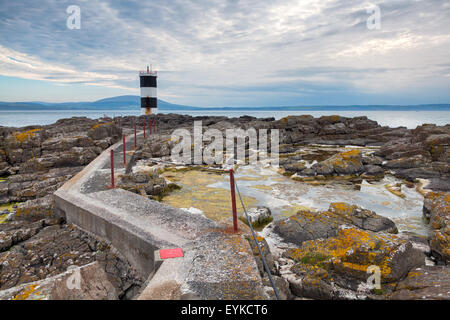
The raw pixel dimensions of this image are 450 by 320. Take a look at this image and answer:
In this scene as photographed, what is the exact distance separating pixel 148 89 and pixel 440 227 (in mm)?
36033

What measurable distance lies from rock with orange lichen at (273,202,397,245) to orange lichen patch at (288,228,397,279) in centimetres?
109

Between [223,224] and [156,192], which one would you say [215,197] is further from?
[223,224]

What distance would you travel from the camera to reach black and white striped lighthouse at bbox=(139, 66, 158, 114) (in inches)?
1419

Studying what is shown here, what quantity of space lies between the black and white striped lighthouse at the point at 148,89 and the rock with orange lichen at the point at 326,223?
3403 centimetres

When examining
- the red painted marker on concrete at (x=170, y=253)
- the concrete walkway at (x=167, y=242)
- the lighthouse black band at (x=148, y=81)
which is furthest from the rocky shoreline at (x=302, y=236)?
the lighthouse black band at (x=148, y=81)

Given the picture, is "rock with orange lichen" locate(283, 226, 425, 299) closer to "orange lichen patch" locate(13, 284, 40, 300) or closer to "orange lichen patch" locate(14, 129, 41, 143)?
"orange lichen patch" locate(13, 284, 40, 300)

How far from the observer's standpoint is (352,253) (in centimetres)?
381

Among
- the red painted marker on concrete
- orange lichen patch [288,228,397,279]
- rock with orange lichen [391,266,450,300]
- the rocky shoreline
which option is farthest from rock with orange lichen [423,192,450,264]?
the red painted marker on concrete

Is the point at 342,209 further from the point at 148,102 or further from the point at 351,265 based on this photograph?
the point at 148,102

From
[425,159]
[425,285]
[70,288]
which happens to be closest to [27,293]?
[70,288]

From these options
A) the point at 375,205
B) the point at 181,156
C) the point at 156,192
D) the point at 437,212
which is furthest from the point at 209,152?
the point at 437,212

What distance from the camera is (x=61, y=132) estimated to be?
16141 mm

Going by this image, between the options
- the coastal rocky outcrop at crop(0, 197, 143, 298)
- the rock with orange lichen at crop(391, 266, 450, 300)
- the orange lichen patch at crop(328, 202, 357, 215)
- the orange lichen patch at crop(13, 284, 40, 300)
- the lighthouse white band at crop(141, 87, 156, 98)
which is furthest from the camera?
the lighthouse white band at crop(141, 87, 156, 98)

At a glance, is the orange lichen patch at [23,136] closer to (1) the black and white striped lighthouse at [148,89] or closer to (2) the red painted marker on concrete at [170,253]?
(2) the red painted marker on concrete at [170,253]
